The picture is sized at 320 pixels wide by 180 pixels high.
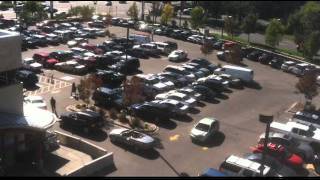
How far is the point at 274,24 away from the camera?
63000 mm

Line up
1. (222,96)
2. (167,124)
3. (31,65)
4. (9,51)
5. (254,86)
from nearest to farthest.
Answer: (9,51) < (167,124) < (222,96) < (31,65) < (254,86)

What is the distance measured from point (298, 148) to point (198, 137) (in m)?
6.70

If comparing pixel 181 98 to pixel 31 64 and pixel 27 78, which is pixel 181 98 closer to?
pixel 27 78

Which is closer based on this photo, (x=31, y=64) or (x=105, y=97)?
(x=105, y=97)

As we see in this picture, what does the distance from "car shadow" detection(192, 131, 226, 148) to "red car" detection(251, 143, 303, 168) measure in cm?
286

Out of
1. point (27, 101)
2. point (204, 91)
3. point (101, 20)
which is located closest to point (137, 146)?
point (27, 101)

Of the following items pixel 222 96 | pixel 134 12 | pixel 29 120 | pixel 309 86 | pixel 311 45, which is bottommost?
pixel 222 96

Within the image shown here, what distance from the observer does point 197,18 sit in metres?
74.0

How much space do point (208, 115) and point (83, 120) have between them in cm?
1083

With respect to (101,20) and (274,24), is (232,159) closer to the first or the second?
(274,24)

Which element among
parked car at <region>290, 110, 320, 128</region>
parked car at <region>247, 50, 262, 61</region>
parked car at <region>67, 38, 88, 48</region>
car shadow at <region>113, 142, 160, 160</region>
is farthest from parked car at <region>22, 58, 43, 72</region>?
parked car at <region>247, 50, 262, 61</region>

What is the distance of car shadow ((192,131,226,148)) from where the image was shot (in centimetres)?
3234

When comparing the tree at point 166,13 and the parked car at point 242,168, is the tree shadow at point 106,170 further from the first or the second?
the tree at point 166,13

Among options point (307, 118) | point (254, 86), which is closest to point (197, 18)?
point (254, 86)
